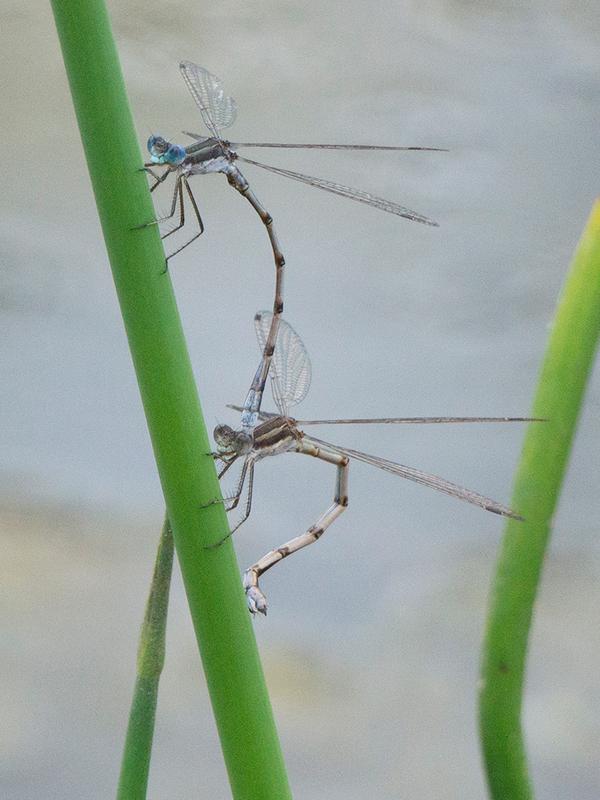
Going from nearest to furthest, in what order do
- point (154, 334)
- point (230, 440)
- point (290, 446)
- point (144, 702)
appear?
point (154, 334) < point (144, 702) < point (230, 440) < point (290, 446)

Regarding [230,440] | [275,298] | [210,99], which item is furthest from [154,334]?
[210,99]

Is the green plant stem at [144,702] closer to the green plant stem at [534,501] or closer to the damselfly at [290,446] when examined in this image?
the damselfly at [290,446]

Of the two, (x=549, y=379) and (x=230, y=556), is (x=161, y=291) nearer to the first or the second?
(x=230, y=556)

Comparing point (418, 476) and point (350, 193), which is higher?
point (350, 193)

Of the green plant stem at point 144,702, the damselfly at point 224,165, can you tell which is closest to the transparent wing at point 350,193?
the damselfly at point 224,165

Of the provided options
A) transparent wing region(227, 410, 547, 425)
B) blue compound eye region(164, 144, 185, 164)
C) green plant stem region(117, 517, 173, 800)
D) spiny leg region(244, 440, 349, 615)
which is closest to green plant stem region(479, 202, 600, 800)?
transparent wing region(227, 410, 547, 425)

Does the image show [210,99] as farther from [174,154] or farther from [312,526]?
[312,526]

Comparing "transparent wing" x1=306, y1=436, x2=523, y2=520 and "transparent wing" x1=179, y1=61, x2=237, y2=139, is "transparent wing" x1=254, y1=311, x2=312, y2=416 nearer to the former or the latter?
"transparent wing" x1=306, y1=436, x2=523, y2=520
